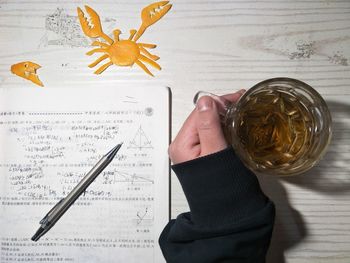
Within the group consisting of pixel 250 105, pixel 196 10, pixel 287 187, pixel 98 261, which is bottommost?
pixel 98 261

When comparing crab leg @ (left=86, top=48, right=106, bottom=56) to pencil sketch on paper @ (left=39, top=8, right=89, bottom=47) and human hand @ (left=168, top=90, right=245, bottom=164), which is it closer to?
pencil sketch on paper @ (left=39, top=8, right=89, bottom=47)

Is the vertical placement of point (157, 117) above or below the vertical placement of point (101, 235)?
above

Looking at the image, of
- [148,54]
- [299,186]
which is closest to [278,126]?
[299,186]

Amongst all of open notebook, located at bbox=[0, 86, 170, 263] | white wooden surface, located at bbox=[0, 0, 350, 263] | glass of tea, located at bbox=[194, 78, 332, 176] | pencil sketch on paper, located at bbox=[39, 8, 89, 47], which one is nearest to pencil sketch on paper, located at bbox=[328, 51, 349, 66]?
white wooden surface, located at bbox=[0, 0, 350, 263]

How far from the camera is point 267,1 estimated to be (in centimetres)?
41

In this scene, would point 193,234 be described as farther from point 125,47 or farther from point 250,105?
point 125,47

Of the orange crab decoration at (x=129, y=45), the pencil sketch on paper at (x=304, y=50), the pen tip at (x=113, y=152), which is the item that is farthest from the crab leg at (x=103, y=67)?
the pencil sketch on paper at (x=304, y=50)

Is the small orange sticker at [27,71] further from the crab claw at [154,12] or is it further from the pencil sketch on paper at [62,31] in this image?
the crab claw at [154,12]

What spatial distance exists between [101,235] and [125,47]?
266 mm

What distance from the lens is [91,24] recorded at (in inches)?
16.2

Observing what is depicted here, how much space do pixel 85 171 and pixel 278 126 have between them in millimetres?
266

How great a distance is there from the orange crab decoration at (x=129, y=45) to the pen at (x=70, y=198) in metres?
0.13

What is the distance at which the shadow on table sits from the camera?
0.40 metres

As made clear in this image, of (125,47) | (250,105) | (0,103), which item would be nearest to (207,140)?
(250,105)
